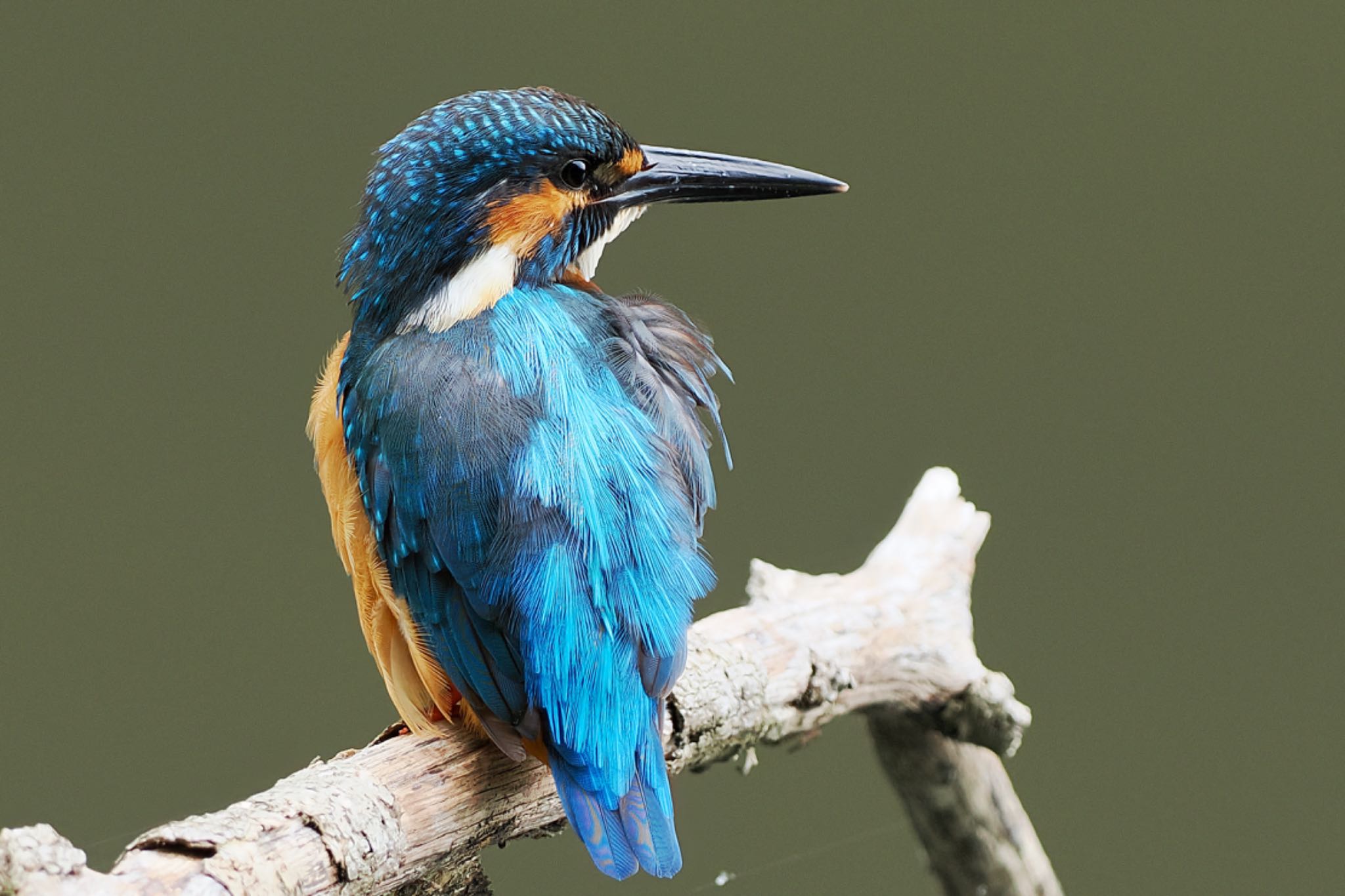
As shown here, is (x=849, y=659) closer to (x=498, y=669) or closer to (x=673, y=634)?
(x=673, y=634)

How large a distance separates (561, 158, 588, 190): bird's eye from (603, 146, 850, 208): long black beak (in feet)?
0.23

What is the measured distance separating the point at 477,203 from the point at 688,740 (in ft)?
Result: 3.67

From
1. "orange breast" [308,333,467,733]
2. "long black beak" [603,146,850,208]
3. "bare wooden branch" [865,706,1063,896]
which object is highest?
"long black beak" [603,146,850,208]

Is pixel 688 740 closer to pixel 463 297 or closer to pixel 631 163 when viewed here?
pixel 463 297

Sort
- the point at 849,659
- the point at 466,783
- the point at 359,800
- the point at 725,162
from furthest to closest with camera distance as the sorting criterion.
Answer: the point at 849,659
the point at 725,162
the point at 466,783
the point at 359,800

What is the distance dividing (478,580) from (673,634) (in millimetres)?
327

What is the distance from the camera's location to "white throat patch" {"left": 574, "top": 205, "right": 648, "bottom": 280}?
233 centimetres

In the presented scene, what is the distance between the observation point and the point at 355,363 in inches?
86.3

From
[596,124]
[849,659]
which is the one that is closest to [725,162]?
[596,124]

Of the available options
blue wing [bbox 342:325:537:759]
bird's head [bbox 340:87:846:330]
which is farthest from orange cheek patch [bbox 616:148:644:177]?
blue wing [bbox 342:325:537:759]

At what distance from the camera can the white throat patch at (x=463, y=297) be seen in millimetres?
2141

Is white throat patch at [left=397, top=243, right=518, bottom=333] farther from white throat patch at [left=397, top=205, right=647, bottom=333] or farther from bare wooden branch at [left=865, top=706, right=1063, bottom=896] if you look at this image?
bare wooden branch at [left=865, top=706, right=1063, bottom=896]

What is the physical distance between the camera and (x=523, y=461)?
2012mm

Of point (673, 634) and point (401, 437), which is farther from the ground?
point (401, 437)
